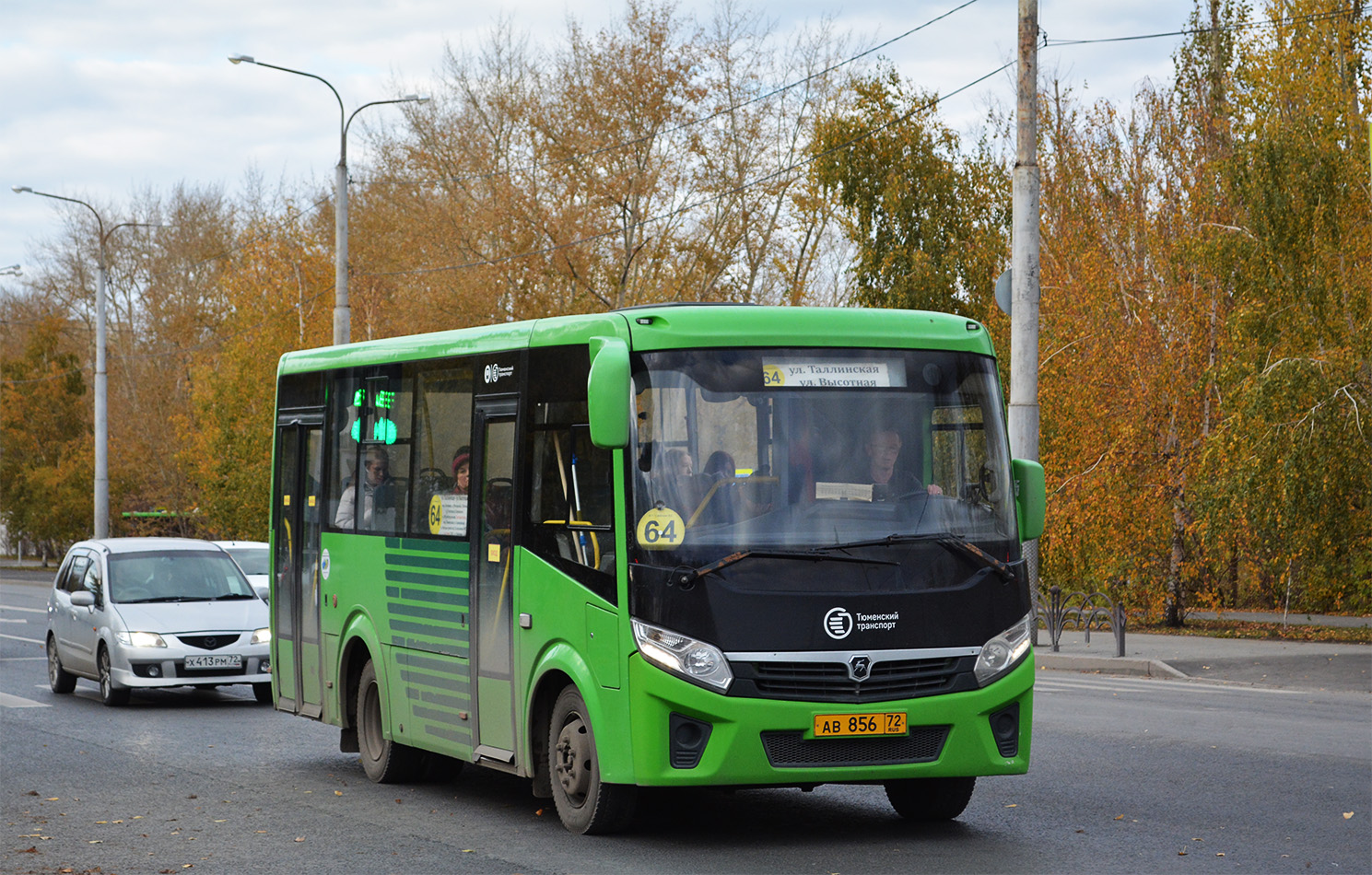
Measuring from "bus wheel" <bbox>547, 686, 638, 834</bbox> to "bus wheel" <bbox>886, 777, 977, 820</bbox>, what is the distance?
5.14ft

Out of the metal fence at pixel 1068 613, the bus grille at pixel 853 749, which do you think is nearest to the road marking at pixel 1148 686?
the metal fence at pixel 1068 613

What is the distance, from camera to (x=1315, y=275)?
78.1ft

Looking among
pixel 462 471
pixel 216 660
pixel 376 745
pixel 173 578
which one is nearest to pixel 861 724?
pixel 462 471

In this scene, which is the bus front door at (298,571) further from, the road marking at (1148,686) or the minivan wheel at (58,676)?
the road marking at (1148,686)

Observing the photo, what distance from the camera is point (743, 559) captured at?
843 centimetres

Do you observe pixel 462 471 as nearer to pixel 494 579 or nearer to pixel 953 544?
pixel 494 579

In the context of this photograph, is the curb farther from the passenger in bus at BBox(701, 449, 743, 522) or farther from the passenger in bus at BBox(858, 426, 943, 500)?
the passenger in bus at BBox(701, 449, 743, 522)

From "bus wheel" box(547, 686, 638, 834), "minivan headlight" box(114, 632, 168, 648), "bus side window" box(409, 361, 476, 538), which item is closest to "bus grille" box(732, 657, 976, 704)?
"bus wheel" box(547, 686, 638, 834)

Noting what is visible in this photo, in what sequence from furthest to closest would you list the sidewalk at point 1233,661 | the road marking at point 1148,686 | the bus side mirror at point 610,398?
the sidewalk at point 1233,661 < the road marking at point 1148,686 < the bus side mirror at point 610,398

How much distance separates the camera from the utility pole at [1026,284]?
67.8 feet

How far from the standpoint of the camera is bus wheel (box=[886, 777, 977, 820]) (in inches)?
369

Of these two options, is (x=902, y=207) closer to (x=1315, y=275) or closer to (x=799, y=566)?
(x=1315, y=275)

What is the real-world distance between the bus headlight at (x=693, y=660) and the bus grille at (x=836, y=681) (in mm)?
82

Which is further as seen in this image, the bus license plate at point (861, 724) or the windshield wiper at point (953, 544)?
the windshield wiper at point (953, 544)
